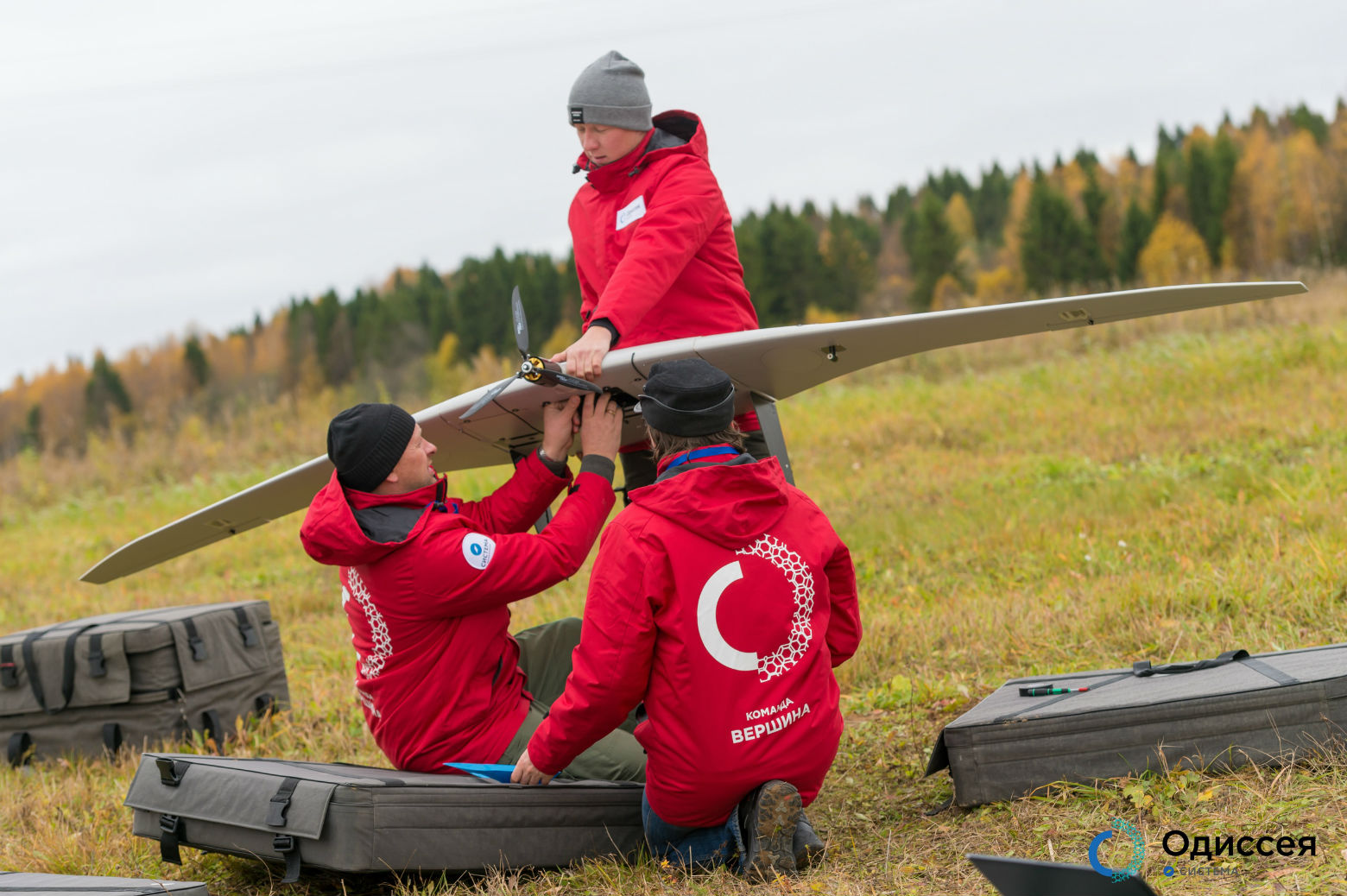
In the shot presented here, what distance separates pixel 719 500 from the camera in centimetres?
260

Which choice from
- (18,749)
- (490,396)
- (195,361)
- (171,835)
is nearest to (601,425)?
(490,396)

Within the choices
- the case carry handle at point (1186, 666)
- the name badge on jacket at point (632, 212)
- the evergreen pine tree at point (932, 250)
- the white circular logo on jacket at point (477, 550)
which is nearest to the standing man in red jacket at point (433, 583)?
the white circular logo on jacket at point (477, 550)

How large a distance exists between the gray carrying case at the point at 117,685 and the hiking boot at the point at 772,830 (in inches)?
121

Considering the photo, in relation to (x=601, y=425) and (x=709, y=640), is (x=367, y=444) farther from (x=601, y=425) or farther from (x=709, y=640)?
(x=709, y=640)

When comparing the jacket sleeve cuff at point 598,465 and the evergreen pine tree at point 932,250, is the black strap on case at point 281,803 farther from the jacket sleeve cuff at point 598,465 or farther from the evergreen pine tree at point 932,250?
the evergreen pine tree at point 932,250

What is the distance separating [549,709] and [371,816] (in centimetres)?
63

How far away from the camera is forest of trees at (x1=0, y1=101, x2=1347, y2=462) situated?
48.8 metres

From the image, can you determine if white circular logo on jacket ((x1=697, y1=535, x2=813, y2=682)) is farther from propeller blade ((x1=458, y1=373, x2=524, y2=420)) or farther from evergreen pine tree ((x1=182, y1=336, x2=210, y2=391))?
evergreen pine tree ((x1=182, y1=336, x2=210, y2=391))

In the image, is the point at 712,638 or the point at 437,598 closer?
the point at 712,638

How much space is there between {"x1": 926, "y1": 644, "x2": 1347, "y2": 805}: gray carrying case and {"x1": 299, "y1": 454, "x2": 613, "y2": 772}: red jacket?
1322 millimetres

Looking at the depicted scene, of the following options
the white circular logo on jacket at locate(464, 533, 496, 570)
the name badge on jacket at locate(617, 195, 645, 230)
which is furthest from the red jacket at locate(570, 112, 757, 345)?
the white circular logo on jacket at locate(464, 533, 496, 570)

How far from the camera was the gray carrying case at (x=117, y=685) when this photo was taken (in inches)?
182

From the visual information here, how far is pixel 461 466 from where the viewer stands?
463cm

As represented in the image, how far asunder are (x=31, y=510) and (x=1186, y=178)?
188 ft
